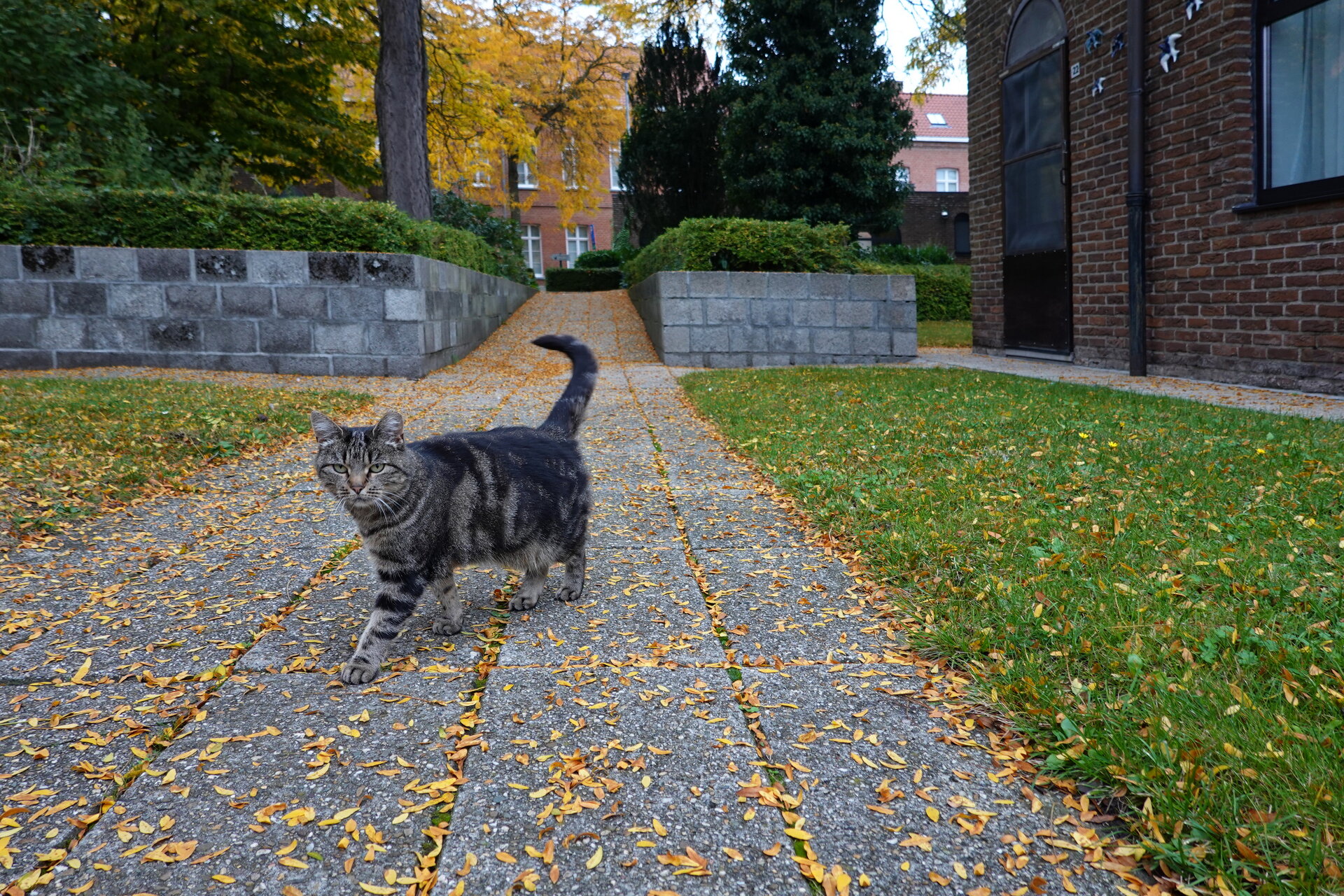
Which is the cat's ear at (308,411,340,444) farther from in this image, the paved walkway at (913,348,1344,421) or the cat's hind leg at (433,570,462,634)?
the paved walkway at (913,348,1344,421)

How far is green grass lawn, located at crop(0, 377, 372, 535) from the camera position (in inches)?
191

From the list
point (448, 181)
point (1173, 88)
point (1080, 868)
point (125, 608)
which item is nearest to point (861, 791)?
point (1080, 868)

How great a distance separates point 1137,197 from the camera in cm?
922

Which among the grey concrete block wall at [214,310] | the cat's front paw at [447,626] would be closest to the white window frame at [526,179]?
the grey concrete block wall at [214,310]

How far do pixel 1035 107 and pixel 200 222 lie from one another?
34.3 ft

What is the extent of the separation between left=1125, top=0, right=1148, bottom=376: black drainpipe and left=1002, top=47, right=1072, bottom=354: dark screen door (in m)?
1.49

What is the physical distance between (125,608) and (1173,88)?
32.7 feet

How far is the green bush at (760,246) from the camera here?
1188cm

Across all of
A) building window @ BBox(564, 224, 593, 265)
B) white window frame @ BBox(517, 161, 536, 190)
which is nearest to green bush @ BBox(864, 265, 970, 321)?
building window @ BBox(564, 224, 593, 265)

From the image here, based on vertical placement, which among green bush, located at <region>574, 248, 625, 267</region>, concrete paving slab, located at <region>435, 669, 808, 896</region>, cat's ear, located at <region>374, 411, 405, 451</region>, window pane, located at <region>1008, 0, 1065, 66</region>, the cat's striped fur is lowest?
concrete paving slab, located at <region>435, 669, 808, 896</region>

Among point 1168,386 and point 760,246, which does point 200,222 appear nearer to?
point 760,246

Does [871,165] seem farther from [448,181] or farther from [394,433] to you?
[394,433]

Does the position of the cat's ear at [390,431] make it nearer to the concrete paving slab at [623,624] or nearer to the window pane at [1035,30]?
the concrete paving slab at [623,624]

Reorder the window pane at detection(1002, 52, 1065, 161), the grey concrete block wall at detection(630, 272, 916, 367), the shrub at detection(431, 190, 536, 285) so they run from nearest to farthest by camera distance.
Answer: the window pane at detection(1002, 52, 1065, 161) < the grey concrete block wall at detection(630, 272, 916, 367) < the shrub at detection(431, 190, 536, 285)
